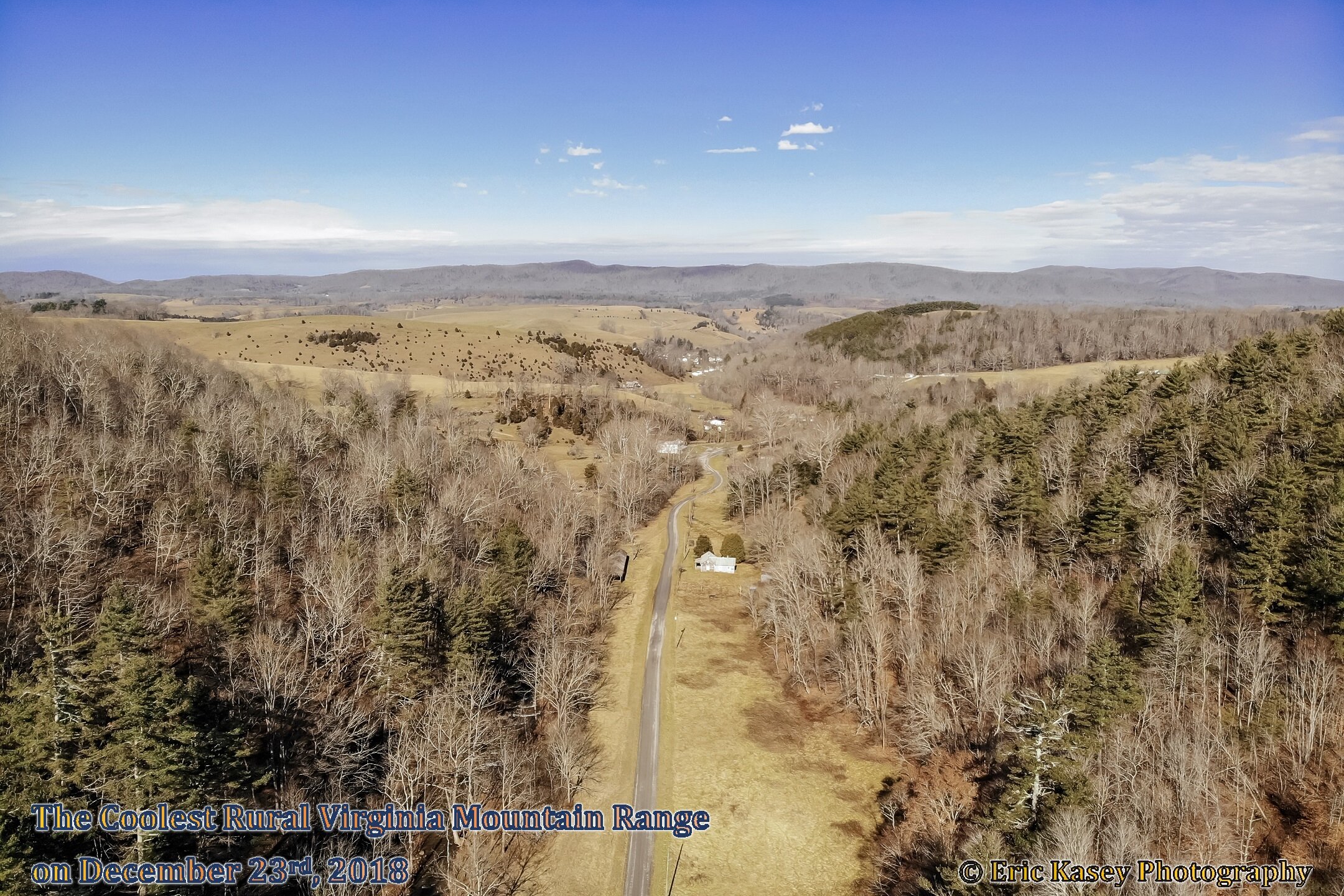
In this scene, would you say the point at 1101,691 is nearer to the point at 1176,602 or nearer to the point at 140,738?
the point at 1176,602

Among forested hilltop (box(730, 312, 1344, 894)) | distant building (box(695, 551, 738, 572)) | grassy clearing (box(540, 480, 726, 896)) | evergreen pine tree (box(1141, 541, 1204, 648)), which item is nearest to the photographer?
forested hilltop (box(730, 312, 1344, 894))

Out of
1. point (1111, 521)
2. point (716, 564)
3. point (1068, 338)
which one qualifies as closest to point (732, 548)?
point (716, 564)

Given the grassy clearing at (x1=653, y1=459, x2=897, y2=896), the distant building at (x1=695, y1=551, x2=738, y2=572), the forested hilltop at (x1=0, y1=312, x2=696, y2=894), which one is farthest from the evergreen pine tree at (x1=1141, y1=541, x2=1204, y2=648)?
the distant building at (x1=695, y1=551, x2=738, y2=572)

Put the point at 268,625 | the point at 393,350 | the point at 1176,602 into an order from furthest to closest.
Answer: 1. the point at 393,350
2. the point at 268,625
3. the point at 1176,602

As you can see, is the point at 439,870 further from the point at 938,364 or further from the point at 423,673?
the point at 938,364

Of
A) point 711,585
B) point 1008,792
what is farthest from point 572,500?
point 1008,792

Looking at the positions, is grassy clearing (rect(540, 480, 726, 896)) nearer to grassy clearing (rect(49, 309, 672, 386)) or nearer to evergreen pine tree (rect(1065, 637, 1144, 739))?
evergreen pine tree (rect(1065, 637, 1144, 739))

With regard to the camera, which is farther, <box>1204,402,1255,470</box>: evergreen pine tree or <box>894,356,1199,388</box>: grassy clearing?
<box>894,356,1199,388</box>: grassy clearing
